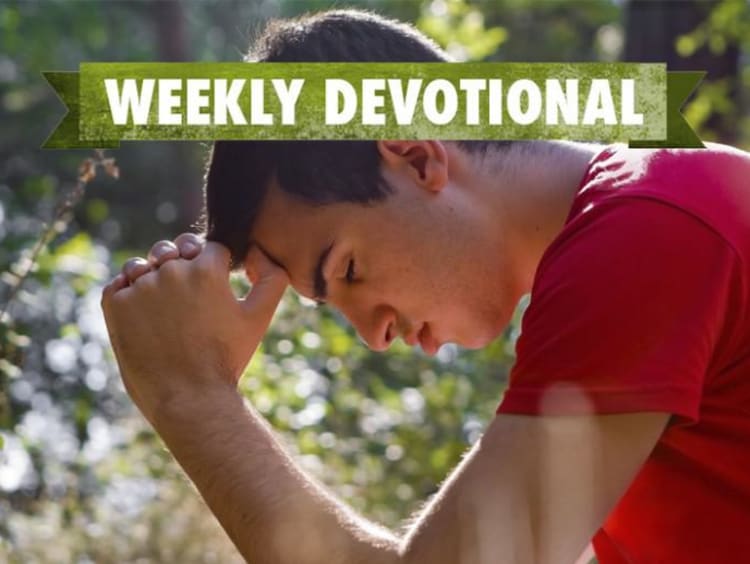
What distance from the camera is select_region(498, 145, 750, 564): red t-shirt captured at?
5.13ft

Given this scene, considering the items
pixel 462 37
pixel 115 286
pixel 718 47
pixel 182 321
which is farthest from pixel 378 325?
pixel 718 47

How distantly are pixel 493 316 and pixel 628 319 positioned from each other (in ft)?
1.73

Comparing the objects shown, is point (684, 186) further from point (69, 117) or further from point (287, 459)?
point (69, 117)

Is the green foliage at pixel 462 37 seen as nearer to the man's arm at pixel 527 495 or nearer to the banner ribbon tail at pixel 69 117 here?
the banner ribbon tail at pixel 69 117

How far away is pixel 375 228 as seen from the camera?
6.73ft

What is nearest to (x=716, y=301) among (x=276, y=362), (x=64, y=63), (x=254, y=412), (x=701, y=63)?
(x=254, y=412)

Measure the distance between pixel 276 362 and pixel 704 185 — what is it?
269 centimetres

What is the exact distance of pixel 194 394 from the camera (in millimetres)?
1940

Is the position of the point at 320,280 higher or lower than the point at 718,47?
lower

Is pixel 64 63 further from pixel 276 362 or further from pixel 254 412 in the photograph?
pixel 254 412

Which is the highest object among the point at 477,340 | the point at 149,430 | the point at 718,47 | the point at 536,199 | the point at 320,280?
the point at 718,47

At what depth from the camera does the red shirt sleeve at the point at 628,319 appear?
61.4 inches

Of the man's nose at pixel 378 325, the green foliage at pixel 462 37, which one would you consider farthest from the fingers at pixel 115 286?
the green foliage at pixel 462 37

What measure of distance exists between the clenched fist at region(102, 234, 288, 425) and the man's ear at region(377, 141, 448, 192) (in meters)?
0.26
